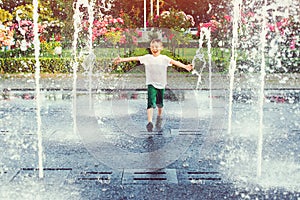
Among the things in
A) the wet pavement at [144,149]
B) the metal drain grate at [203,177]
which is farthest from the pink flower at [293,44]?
the metal drain grate at [203,177]

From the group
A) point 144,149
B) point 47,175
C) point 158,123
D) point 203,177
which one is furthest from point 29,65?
point 203,177

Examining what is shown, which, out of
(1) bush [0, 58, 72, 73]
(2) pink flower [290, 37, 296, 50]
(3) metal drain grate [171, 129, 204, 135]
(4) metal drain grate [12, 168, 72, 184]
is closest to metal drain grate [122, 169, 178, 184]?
(4) metal drain grate [12, 168, 72, 184]

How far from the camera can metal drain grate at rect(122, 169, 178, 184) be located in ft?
16.3

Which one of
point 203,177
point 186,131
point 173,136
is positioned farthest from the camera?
point 186,131

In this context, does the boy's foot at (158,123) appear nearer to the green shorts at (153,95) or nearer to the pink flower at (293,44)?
the green shorts at (153,95)

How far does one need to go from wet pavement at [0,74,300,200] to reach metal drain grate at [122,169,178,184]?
0.01 m

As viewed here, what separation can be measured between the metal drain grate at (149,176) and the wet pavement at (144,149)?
0.01 metres

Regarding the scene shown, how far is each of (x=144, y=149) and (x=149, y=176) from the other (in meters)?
1.29

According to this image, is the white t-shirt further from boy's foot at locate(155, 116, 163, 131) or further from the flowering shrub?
the flowering shrub

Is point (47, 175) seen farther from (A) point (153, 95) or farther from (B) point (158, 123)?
(B) point (158, 123)

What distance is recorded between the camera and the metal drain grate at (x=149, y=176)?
4.95 metres

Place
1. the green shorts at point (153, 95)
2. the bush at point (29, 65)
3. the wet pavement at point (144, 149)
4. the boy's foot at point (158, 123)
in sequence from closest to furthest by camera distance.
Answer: the wet pavement at point (144, 149), the green shorts at point (153, 95), the boy's foot at point (158, 123), the bush at point (29, 65)

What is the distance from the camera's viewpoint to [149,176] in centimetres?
515

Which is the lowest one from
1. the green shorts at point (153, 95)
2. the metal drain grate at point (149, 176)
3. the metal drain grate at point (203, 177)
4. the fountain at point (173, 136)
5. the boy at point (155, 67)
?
the metal drain grate at point (149, 176)
